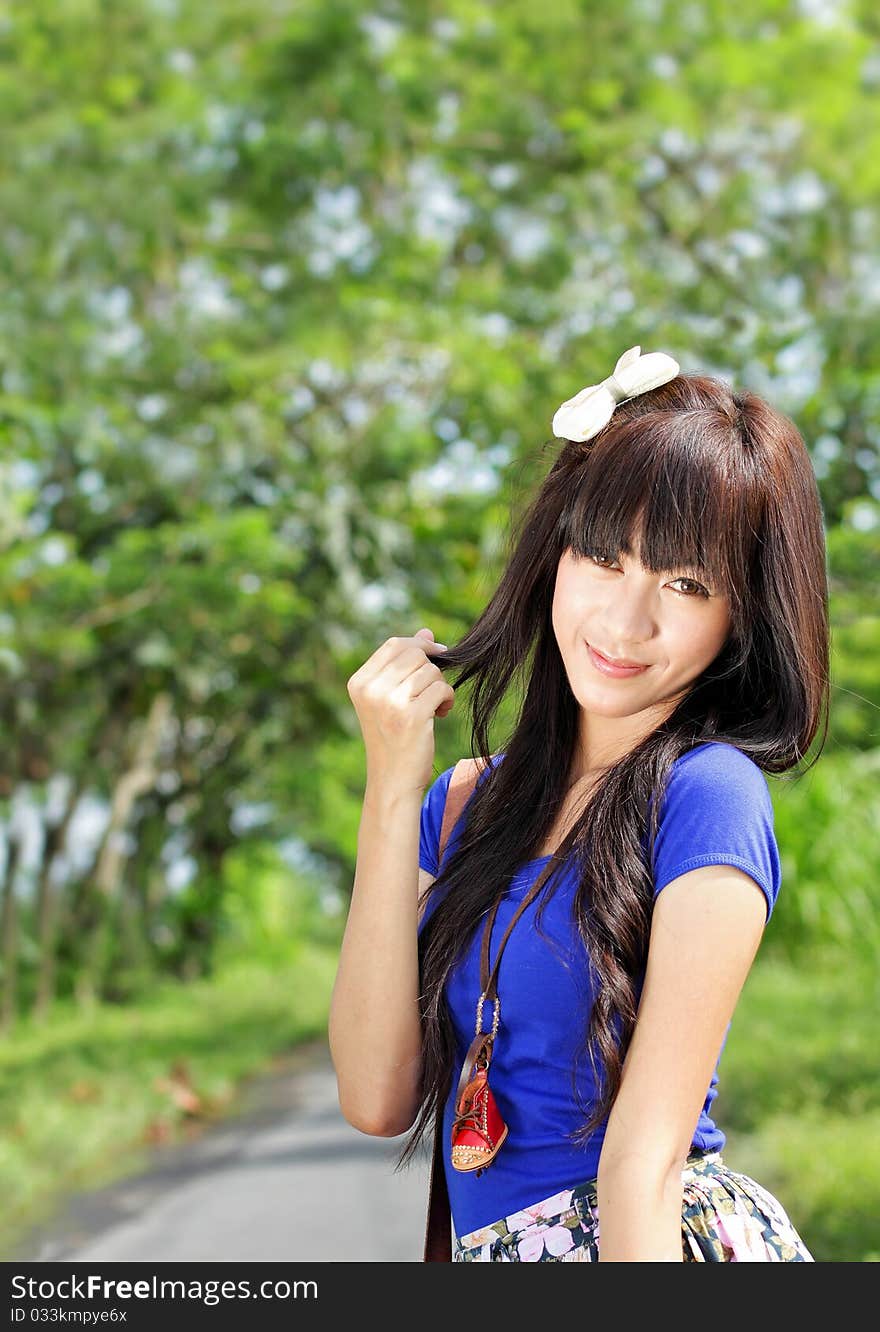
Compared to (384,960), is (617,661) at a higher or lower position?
higher

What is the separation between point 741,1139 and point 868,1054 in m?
0.84

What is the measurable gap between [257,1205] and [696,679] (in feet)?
14.9

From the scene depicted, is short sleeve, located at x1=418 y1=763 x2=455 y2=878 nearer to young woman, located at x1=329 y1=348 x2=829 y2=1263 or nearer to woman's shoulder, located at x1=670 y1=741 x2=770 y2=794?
young woman, located at x1=329 y1=348 x2=829 y2=1263

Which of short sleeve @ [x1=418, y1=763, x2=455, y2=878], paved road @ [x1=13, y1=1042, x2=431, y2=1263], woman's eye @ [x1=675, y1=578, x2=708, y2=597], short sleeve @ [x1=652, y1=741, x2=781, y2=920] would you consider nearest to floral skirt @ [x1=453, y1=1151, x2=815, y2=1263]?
short sleeve @ [x1=652, y1=741, x2=781, y2=920]

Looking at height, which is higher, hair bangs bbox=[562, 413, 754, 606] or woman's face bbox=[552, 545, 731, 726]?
hair bangs bbox=[562, 413, 754, 606]

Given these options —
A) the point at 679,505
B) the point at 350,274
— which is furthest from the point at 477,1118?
the point at 350,274

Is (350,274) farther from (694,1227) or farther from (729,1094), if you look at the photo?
(694,1227)

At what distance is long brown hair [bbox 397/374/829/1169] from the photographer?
130 centimetres

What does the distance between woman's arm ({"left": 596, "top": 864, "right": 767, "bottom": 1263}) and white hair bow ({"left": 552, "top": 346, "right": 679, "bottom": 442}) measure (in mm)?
461

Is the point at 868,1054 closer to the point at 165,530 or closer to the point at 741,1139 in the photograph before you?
the point at 741,1139

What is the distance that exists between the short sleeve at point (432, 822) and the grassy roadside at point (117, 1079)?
155 inches

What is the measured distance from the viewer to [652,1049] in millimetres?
1201

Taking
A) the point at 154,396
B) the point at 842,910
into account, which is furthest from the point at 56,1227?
the point at 154,396

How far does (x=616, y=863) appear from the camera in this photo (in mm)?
1310
